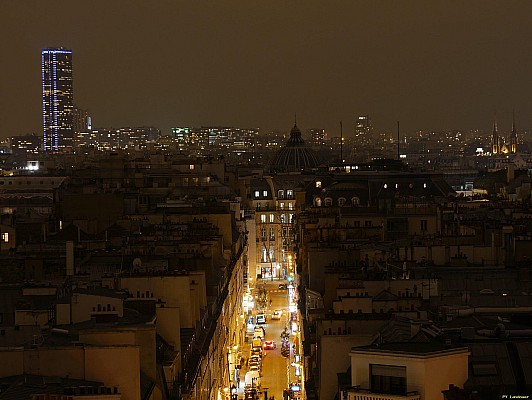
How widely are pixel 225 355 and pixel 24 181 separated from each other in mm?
61211

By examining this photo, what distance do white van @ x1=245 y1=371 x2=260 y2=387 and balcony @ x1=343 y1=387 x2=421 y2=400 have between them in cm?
3507

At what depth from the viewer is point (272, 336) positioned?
8056 cm

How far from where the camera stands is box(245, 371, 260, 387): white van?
61312mm

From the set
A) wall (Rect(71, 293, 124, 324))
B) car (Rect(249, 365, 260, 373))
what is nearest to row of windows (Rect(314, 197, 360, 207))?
car (Rect(249, 365, 260, 373))

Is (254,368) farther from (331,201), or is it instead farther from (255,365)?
(331,201)

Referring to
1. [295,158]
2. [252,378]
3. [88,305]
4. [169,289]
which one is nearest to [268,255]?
[295,158]

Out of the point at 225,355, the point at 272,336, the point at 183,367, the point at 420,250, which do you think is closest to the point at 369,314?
the point at 183,367

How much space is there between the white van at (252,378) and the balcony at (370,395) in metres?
35.1

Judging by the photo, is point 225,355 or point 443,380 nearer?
point 443,380

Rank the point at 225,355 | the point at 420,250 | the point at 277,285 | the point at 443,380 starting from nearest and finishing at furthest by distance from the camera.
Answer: the point at 443,380 < the point at 420,250 < the point at 225,355 < the point at 277,285

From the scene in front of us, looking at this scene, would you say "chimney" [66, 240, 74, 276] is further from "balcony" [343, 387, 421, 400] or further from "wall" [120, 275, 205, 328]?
"balcony" [343, 387, 421, 400]

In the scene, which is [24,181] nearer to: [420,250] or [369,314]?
[420,250]

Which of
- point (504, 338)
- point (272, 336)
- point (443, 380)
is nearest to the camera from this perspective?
point (443, 380)

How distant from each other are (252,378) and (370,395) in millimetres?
37551
